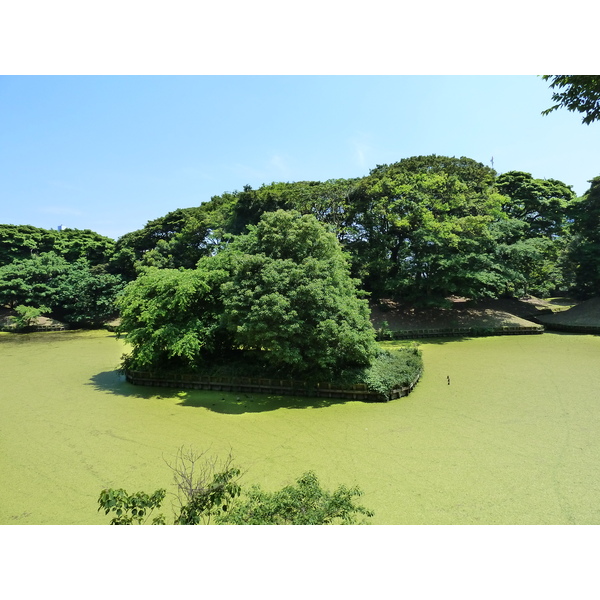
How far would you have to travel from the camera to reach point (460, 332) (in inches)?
744

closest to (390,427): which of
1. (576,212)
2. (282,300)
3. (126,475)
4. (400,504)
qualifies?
(400,504)

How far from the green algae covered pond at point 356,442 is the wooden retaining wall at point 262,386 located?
0.30m

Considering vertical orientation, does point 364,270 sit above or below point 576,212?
below

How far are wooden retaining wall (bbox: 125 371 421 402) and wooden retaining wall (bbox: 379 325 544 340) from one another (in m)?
7.65

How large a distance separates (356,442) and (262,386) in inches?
149

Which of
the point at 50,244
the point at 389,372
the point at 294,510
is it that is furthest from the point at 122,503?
the point at 50,244

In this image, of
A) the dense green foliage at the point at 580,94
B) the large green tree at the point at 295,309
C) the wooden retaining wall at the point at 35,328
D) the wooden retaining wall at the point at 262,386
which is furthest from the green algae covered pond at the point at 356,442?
the wooden retaining wall at the point at 35,328

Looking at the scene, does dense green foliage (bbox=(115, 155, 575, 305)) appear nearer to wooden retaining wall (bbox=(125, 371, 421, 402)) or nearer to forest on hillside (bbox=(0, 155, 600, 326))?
forest on hillside (bbox=(0, 155, 600, 326))

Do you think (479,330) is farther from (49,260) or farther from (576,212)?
(49,260)

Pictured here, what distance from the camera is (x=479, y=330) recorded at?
18641 mm

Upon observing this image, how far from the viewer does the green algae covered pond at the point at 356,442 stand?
201 inches

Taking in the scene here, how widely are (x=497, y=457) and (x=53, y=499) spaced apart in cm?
701

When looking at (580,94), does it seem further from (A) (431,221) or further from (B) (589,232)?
(B) (589,232)

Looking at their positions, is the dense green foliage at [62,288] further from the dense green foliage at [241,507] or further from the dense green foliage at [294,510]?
the dense green foliage at [294,510]
